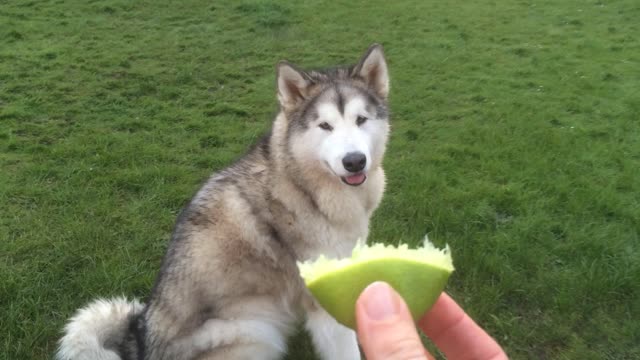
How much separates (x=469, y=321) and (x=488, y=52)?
27.0 feet

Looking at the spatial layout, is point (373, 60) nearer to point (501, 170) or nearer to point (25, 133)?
point (501, 170)

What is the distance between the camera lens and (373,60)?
3602mm

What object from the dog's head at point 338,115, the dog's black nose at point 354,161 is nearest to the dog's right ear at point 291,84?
the dog's head at point 338,115

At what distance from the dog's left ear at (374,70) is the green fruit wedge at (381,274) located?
2101mm

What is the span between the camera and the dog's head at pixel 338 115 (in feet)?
10.6

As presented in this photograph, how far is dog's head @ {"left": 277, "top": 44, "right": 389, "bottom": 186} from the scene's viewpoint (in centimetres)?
323

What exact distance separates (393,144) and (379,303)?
493cm

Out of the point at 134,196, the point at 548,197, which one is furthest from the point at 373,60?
the point at 134,196

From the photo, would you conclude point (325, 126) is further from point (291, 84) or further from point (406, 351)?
point (406, 351)

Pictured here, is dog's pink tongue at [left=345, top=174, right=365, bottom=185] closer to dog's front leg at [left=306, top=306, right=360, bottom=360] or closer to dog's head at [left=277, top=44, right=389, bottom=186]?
dog's head at [left=277, top=44, right=389, bottom=186]

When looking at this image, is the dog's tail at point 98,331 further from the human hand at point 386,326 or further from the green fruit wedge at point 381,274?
the human hand at point 386,326

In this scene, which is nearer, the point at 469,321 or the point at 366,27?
the point at 469,321

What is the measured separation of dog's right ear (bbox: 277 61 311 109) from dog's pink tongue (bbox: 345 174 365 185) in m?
0.73

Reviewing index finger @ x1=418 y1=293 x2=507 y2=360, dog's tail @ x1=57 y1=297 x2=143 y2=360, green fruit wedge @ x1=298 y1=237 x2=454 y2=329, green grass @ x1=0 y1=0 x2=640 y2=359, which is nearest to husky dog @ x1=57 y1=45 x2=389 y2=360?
dog's tail @ x1=57 y1=297 x2=143 y2=360
